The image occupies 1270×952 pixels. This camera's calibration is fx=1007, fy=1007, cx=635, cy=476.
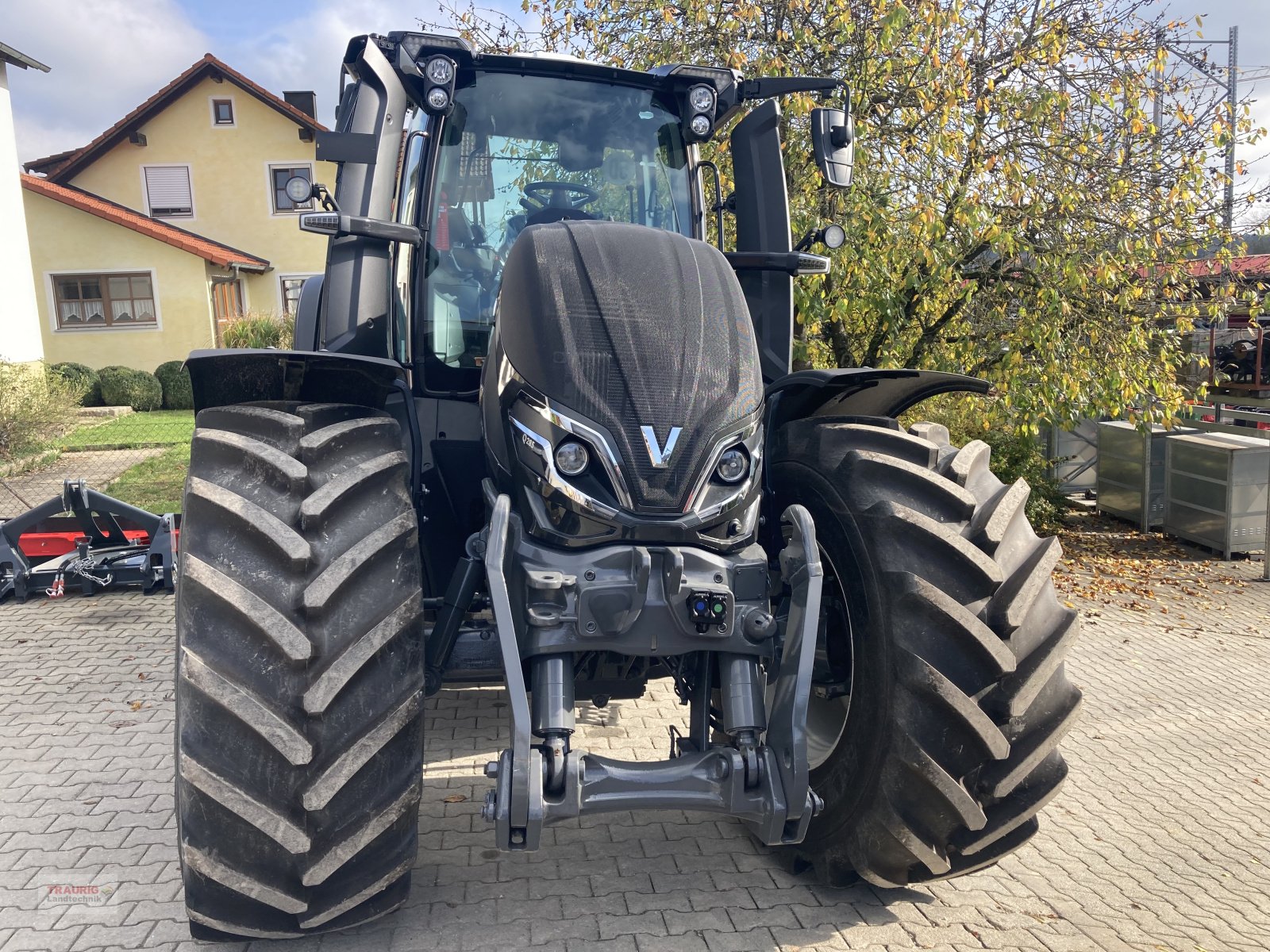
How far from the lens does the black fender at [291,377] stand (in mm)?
2891

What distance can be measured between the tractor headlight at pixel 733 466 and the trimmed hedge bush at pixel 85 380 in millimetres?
19733

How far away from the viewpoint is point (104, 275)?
80.0 feet

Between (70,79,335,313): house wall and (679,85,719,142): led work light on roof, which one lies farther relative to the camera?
(70,79,335,313): house wall

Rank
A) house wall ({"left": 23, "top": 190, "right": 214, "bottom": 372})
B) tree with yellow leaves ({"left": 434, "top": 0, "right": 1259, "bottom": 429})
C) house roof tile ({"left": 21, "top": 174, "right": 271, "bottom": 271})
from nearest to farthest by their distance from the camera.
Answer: tree with yellow leaves ({"left": 434, "top": 0, "right": 1259, "bottom": 429})
house roof tile ({"left": 21, "top": 174, "right": 271, "bottom": 271})
house wall ({"left": 23, "top": 190, "right": 214, "bottom": 372})

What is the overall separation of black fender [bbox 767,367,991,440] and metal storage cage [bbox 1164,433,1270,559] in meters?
6.86

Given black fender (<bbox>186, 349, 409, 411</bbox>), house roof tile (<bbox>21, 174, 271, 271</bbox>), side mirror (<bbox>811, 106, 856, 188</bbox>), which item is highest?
house roof tile (<bbox>21, 174, 271, 271</bbox>)

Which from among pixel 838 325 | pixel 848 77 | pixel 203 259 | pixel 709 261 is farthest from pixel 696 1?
pixel 203 259

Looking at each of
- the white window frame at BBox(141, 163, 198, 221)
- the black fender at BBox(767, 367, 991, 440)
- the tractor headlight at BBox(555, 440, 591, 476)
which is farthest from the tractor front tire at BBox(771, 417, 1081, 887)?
the white window frame at BBox(141, 163, 198, 221)

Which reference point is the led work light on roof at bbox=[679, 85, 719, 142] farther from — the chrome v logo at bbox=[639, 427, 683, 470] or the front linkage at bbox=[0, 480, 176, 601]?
the front linkage at bbox=[0, 480, 176, 601]

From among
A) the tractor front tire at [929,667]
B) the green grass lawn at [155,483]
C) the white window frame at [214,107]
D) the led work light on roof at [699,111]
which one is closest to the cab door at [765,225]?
the led work light on roof at [699,111]

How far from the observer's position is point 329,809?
2.42 meters

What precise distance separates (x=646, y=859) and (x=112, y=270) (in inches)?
990

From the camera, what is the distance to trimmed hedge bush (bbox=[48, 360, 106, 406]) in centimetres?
1981

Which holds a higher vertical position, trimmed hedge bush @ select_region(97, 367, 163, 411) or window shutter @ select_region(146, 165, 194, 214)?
window shutter @ select_region(146, 165, 194, 214)
